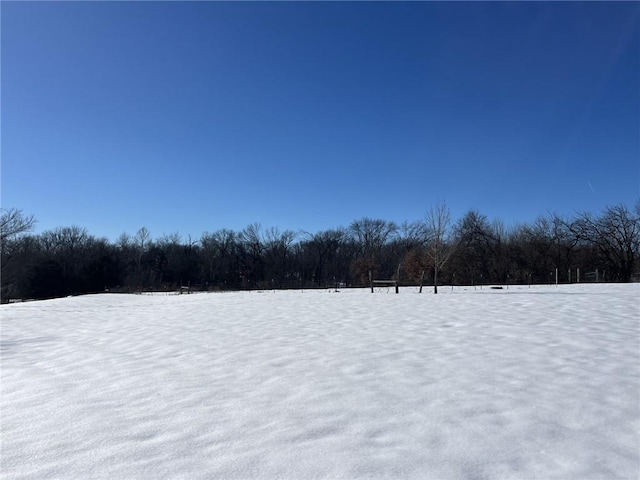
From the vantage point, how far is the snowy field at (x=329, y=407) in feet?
8.23

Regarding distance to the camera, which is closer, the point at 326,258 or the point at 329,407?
the point at 329,407

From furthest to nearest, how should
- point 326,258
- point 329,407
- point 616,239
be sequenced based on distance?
1. point 326,258
2. point 616,239
3. point 329,407

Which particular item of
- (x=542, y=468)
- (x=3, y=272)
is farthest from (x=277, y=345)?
(x=3, y=272)

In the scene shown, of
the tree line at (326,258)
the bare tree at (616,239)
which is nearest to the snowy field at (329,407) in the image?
the tree line at (326,258)

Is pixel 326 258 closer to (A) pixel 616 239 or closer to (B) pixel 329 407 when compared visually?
(A) pixel 616 239

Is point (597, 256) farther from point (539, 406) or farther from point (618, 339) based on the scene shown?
point (539, 406)

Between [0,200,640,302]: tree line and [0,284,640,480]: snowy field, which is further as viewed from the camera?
[0,200,640,302]: tree line

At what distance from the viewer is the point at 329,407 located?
11.5 ft

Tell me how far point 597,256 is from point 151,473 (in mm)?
49739

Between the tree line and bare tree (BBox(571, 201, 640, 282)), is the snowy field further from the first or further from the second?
bare tree (BBox(571, 201, 640, 282))

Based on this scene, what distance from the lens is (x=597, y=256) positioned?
137 feet

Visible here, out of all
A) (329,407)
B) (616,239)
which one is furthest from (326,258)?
→ (329,407)

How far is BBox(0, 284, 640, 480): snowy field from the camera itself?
2508 mm

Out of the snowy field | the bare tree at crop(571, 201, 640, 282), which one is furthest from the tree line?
the snowy field
